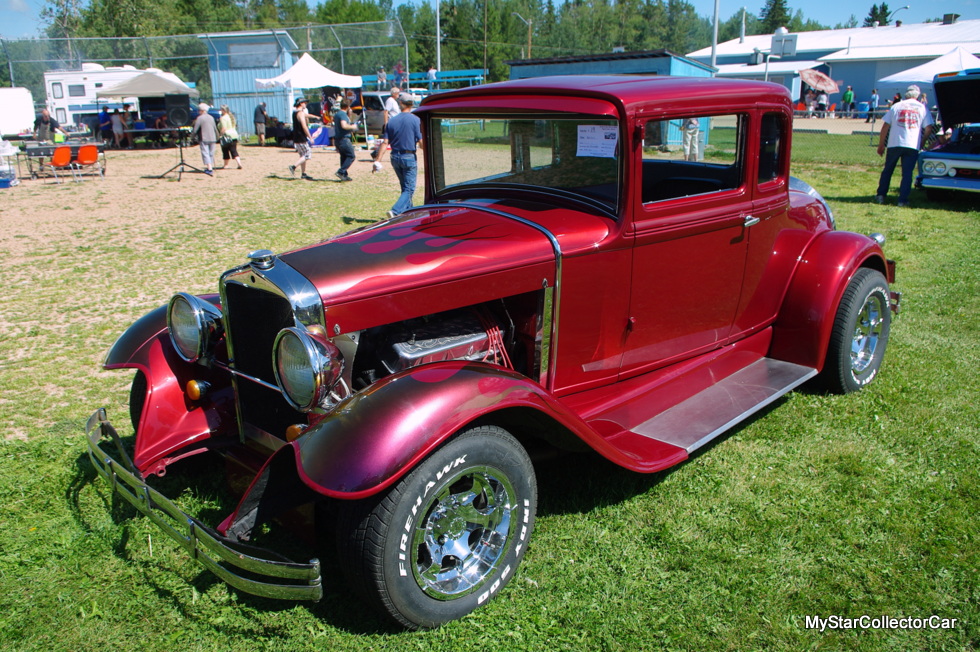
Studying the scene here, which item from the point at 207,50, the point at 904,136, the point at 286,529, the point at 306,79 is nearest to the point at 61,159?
the point at 306,79

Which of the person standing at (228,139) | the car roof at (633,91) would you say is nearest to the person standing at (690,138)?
the car roof at (633,91)

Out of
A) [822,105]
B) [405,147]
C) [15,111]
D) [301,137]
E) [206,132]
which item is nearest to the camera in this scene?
[405,147]

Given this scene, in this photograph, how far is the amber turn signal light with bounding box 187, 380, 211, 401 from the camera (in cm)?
333

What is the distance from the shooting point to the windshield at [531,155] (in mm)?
3389

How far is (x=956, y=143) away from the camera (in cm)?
1181

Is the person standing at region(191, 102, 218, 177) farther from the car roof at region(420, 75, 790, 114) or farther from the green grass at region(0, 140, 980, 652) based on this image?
the car roof at region(420, 75, 790, 114)

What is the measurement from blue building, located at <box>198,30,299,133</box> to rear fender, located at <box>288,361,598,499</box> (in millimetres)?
24658

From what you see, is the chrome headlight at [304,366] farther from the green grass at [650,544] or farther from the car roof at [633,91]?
the car roof at [633,91]

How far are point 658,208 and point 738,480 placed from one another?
152 cm

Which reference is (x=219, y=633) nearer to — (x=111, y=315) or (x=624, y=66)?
(x=111, y=315)

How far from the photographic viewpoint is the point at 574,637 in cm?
262

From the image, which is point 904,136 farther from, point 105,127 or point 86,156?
point 105,127

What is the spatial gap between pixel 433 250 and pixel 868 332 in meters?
3.43

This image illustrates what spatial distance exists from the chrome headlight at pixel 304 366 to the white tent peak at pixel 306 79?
2211cm
